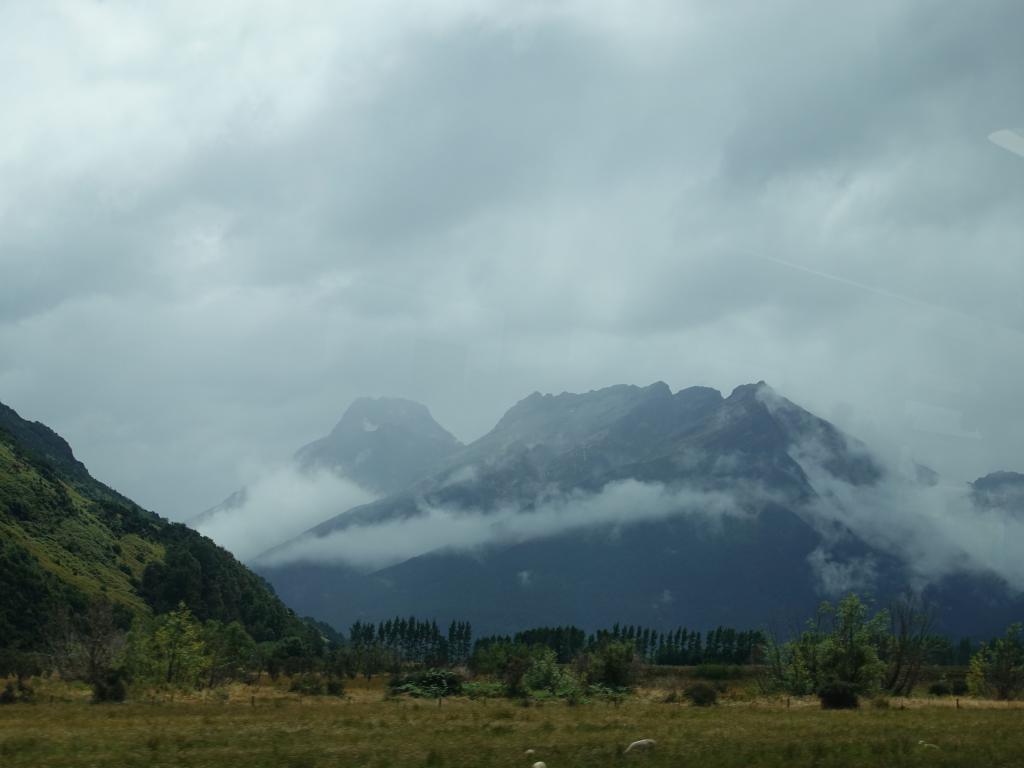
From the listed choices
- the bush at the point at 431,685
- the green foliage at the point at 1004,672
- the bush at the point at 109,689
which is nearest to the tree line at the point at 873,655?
the green foliage at the point at 1004,672

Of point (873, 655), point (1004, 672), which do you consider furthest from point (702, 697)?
point (1004, 672)

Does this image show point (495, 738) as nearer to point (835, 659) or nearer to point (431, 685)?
point (431, 685)

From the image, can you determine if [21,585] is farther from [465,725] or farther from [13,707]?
[465,725]

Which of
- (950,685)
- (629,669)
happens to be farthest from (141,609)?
(950,685)

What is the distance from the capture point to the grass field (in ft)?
82.2

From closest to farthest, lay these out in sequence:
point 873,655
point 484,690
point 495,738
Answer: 1. point 495,738
2. point 873,655
3. point 484,690

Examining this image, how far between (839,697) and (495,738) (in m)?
27.7

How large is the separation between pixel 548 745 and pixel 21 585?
164 metres

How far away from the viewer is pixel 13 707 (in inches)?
1827

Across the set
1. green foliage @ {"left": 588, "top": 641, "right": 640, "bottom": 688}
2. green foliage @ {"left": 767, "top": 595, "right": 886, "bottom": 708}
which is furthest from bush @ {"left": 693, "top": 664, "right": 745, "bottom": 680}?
green foliage @ {"left": 588, "top": 641, "right": 640, "bottom": 688}

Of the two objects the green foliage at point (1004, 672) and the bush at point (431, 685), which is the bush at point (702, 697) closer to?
the bush at point (431, 685)

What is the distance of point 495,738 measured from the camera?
30156mm

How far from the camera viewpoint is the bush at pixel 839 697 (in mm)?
49219

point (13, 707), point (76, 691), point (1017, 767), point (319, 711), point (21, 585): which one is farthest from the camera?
point (21, 585)
